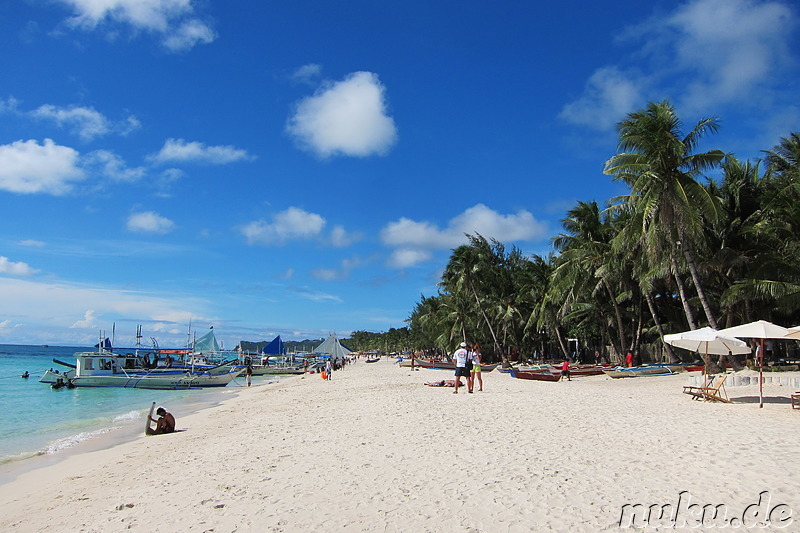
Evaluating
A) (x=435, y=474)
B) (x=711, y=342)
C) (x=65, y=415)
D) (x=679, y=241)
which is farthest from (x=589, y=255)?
(x=65, y=415)

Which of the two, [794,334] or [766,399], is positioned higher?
[794,334]

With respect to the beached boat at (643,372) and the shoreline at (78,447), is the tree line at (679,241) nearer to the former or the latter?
the beached boat at (643,372)

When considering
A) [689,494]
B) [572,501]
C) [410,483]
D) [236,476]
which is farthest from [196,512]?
[689,494]

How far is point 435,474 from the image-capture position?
269 inches

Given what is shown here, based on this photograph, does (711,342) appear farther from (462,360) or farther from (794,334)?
(462,360)

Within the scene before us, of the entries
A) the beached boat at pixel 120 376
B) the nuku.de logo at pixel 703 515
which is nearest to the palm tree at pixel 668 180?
the nuku.de logo at pixel 703 515

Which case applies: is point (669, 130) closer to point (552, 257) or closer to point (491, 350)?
point (552, 257)

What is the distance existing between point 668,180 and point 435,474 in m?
17.5

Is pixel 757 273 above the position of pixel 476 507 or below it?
above

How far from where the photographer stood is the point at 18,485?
9.39 m

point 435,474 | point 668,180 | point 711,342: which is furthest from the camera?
point 668,180

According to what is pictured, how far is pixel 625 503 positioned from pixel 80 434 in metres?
16.3

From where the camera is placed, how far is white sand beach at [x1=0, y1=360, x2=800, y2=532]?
5375mm

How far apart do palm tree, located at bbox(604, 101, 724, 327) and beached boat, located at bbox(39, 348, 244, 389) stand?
30501 mm
